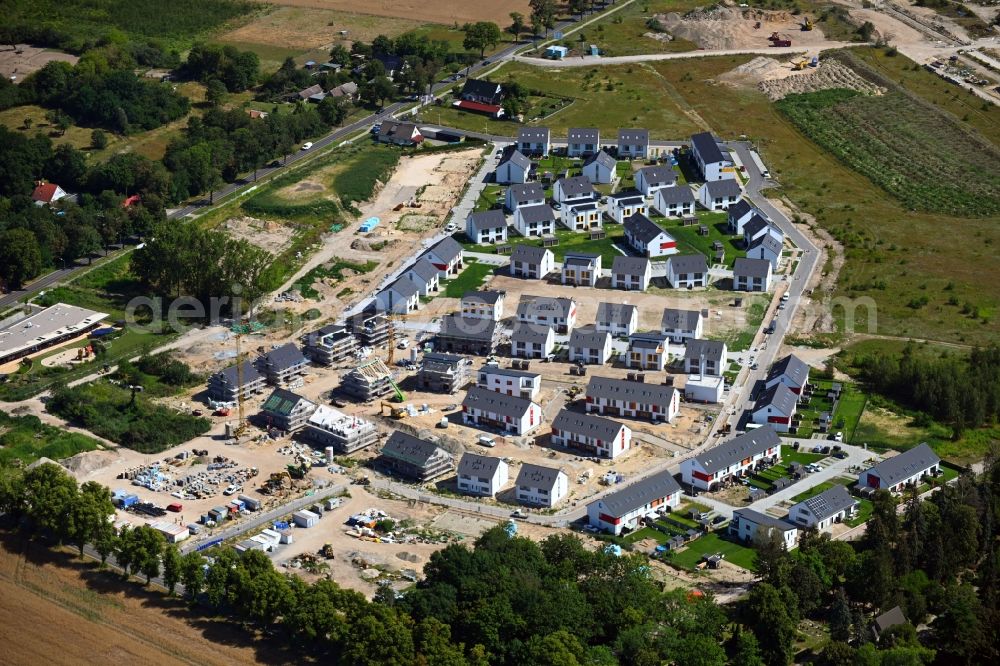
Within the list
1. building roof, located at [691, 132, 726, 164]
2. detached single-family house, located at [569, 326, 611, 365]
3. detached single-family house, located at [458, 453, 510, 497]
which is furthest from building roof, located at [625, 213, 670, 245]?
detached single-family house, located at [458, 453, 510, 497]

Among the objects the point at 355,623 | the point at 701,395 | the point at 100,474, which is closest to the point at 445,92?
the point at 701,395

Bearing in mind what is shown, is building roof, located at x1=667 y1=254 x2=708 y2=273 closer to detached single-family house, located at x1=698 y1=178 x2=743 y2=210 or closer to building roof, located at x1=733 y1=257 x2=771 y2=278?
building roof, located at x1=733 y1=257 x2=771 y2=278

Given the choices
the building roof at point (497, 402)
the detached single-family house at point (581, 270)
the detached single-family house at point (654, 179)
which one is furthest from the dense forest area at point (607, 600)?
the detached single-family house at point (654, 179)

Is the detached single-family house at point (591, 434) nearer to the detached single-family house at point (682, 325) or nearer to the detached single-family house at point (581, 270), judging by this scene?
the detached single-family house at point (682, 325)

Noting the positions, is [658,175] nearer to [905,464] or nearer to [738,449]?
[738,449]

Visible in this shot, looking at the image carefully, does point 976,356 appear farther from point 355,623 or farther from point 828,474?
point 355,623
